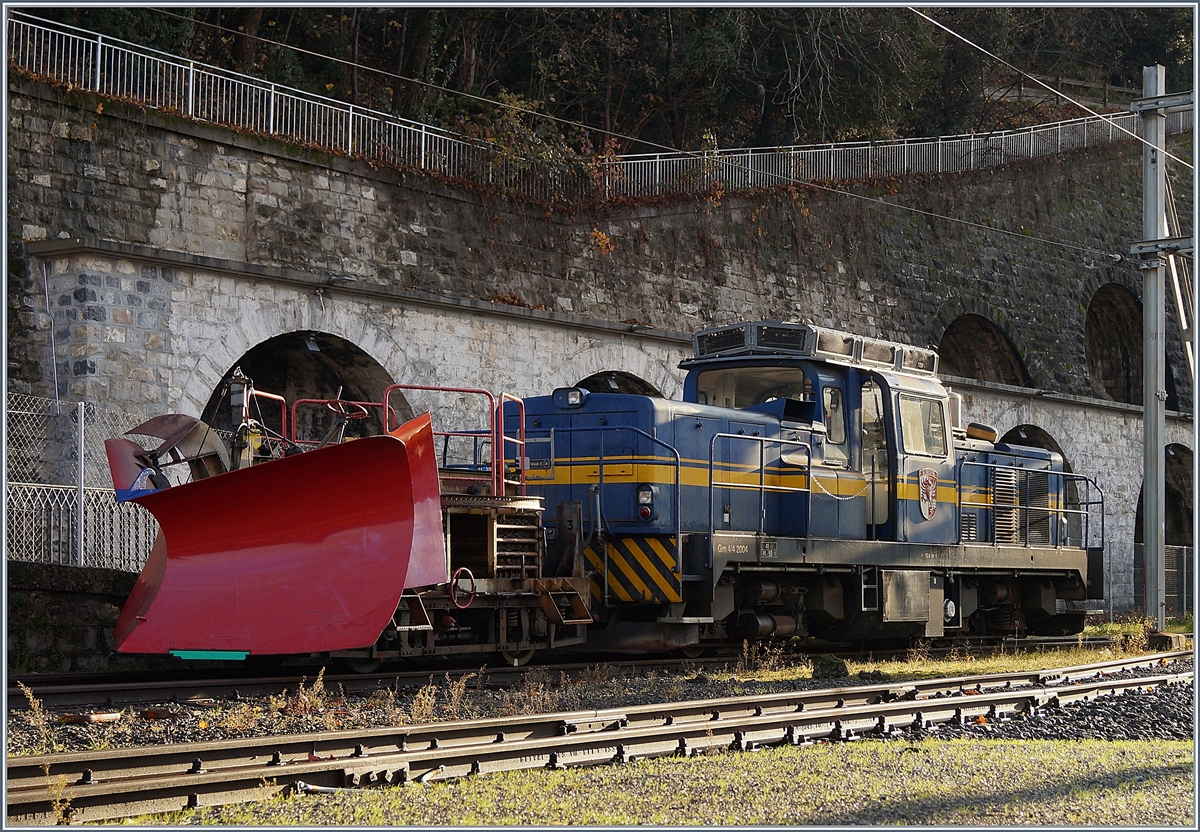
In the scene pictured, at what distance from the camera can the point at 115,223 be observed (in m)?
14.7

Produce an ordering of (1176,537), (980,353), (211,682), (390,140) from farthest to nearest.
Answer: (1176,537) < (980,353) < (390,140) < (211,682)

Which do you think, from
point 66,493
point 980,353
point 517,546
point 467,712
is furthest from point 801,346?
point 980,353

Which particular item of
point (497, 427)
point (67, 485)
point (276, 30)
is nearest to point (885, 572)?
point (497, 427)

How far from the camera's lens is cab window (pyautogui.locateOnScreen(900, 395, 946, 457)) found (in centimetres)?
1317

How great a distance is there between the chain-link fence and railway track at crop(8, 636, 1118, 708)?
8.45 ft

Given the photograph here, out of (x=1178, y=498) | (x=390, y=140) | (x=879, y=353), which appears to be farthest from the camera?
(x=1178, y=498)

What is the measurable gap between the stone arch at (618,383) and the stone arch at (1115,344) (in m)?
17.2

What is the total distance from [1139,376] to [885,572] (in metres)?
24.1

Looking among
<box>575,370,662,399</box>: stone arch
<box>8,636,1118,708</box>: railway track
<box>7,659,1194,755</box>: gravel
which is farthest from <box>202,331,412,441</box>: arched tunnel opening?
<box>7,659,1194,755</box>: gravel

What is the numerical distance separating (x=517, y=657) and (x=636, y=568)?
1.30 metres

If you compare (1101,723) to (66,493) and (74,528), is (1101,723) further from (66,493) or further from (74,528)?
(66,493)

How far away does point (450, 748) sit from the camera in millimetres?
6988

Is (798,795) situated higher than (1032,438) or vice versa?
(1032,438)

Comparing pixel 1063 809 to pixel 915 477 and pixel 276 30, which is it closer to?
pixel 915 477
